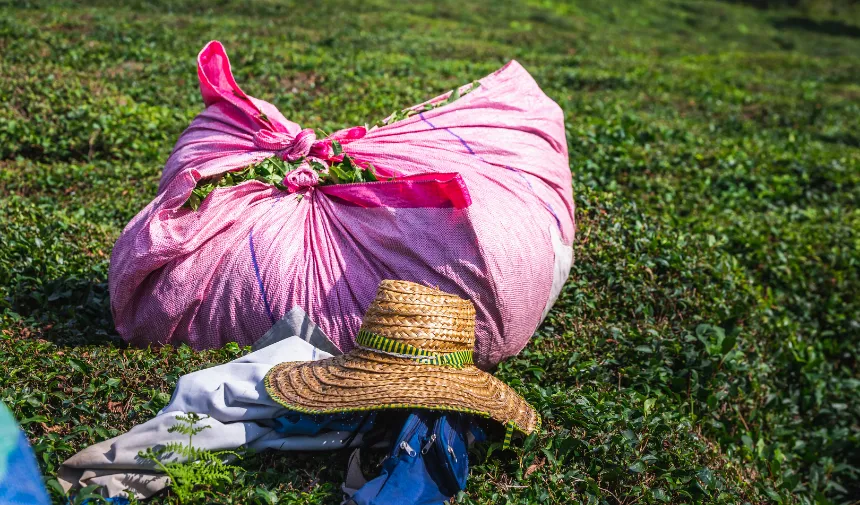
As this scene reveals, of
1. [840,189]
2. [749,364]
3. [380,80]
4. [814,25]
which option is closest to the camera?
[749,364]

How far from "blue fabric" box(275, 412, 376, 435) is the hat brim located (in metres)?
0.11

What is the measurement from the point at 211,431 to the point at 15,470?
2.34 ft

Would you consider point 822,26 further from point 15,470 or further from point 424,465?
point 15,470

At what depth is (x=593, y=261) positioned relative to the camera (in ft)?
13.7

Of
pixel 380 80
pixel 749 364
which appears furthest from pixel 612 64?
pixel 749 364

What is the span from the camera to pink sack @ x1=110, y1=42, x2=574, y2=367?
2.99 m

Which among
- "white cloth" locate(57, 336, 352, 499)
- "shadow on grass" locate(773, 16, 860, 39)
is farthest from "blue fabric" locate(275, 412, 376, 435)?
"shadow on grass" locate(773, 16, 860, 39)

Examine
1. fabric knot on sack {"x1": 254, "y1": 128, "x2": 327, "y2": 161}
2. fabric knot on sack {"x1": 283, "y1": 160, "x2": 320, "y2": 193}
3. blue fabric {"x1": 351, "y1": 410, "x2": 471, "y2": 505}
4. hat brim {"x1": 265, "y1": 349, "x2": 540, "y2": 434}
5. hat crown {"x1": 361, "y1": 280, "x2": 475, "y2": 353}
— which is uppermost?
fabric knot on sack {"x1": 254, "y1": 128, "x2": 327, "y2": 161}

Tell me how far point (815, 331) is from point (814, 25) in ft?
57.6

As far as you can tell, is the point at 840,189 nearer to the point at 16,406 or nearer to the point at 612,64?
the point at 612,64

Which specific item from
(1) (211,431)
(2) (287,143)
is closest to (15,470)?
(1) (211,431)

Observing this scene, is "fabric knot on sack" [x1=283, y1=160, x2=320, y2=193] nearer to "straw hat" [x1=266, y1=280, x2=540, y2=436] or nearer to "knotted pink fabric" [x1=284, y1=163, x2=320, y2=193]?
"knotted pink fabric" [x1=284, y1=163, x2=320, y2=193]

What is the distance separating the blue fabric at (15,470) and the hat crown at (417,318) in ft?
3.58

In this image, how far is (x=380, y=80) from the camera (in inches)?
277
